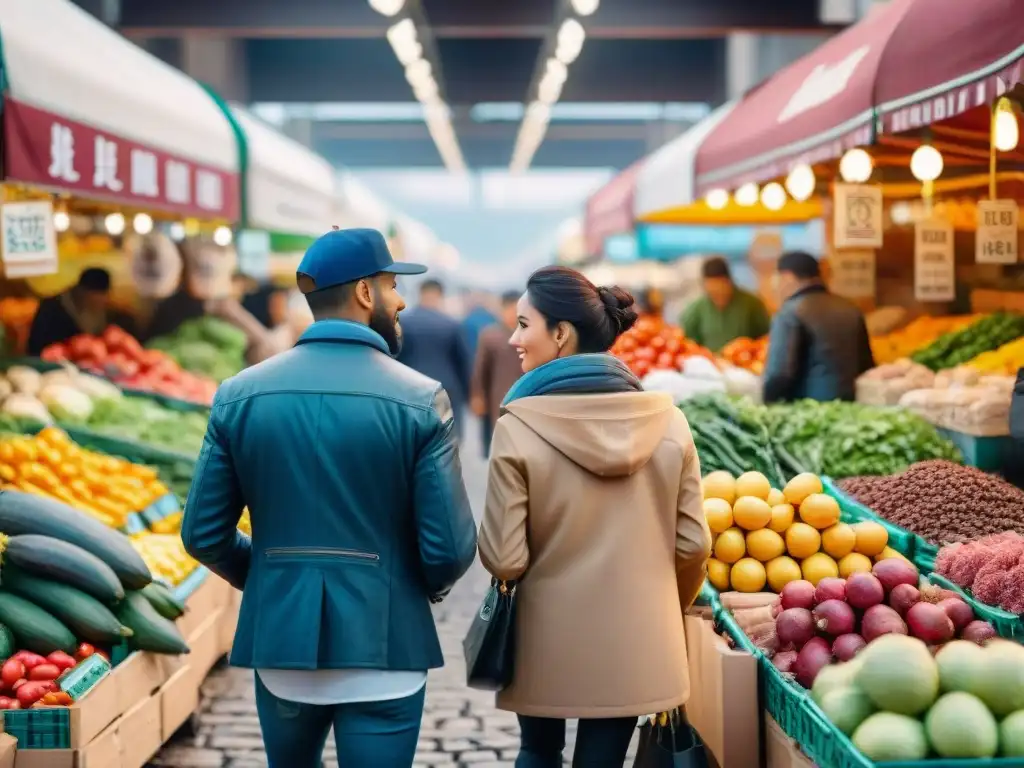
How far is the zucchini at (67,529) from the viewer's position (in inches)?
215

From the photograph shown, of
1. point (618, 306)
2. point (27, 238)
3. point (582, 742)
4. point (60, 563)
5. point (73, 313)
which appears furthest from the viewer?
point (73, 313)

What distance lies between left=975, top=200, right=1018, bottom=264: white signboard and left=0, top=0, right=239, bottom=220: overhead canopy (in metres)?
4.63

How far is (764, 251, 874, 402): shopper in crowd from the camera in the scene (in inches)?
327

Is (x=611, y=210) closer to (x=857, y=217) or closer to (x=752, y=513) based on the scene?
(x=857, y=217)

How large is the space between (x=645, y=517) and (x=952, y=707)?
0.95 metres

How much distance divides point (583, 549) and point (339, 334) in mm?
911

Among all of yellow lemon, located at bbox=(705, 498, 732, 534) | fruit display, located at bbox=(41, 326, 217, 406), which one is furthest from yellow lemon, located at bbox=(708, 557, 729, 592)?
fruit display, located at bbox=(41, 326, 217, 406)

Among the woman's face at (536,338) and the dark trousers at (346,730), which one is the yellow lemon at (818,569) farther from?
the dark trousers at (346,730)

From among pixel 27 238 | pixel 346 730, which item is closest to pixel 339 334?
pixel 346 730

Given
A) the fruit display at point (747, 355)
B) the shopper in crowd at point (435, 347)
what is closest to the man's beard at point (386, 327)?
the fruit display at point (747, 355)

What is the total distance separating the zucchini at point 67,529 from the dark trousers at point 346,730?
2.27 m

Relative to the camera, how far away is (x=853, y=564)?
5141 millimetres

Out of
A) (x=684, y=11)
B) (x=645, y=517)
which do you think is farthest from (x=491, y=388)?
(x=645, y=517)

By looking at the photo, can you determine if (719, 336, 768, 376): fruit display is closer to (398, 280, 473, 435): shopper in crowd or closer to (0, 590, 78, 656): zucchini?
(398, 280, 473, 435): shopper in crowd
